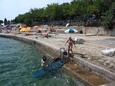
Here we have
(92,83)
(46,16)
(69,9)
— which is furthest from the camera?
(46,16)

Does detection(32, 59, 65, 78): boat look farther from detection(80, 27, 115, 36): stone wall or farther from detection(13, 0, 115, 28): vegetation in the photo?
detection(80, 27, 115, 36): stone wall

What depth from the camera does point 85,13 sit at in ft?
241

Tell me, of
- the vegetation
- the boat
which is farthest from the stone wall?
the boat

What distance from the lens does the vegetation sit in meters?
46.5

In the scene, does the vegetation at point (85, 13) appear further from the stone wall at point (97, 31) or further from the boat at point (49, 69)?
the boat at point (49, 69)

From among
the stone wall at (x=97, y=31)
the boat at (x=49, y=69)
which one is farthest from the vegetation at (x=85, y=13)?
the boat at (x=49, y=69)

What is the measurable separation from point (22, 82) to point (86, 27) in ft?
118

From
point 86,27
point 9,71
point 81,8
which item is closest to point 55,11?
point 81,8

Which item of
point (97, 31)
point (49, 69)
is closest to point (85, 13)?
point (97, 31)

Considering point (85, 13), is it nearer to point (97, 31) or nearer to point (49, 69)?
point (97, 31)

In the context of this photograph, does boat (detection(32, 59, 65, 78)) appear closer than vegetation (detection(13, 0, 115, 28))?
Yes

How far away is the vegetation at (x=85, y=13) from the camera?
46.5m

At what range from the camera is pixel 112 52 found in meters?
23.2

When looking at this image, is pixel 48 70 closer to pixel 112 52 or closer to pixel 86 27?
pixel 112 52
